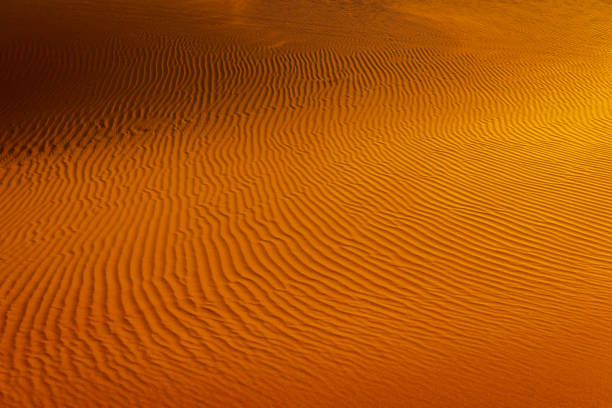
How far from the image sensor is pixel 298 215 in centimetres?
730

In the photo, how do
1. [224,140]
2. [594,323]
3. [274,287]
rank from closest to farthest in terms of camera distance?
[594,323] < [274,287] < [224,140]

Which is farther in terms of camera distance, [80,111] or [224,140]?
[80,111]

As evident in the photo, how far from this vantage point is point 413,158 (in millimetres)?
9195

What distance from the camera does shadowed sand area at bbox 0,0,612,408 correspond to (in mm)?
4035

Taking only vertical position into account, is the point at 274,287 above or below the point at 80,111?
below

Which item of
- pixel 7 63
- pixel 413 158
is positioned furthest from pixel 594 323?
pixel 7 63

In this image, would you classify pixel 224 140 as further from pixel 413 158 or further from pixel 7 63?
pixel 7 63

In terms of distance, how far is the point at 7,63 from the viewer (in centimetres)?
1301

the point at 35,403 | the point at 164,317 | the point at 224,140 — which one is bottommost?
the point at 35,403

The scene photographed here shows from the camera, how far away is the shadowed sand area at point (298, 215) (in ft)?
13.2

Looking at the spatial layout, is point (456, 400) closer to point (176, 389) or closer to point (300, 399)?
point (300, 399)

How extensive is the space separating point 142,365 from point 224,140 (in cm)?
685

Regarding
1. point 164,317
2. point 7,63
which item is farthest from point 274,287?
point 7,63

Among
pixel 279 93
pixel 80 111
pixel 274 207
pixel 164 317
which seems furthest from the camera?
pixel 279 93
